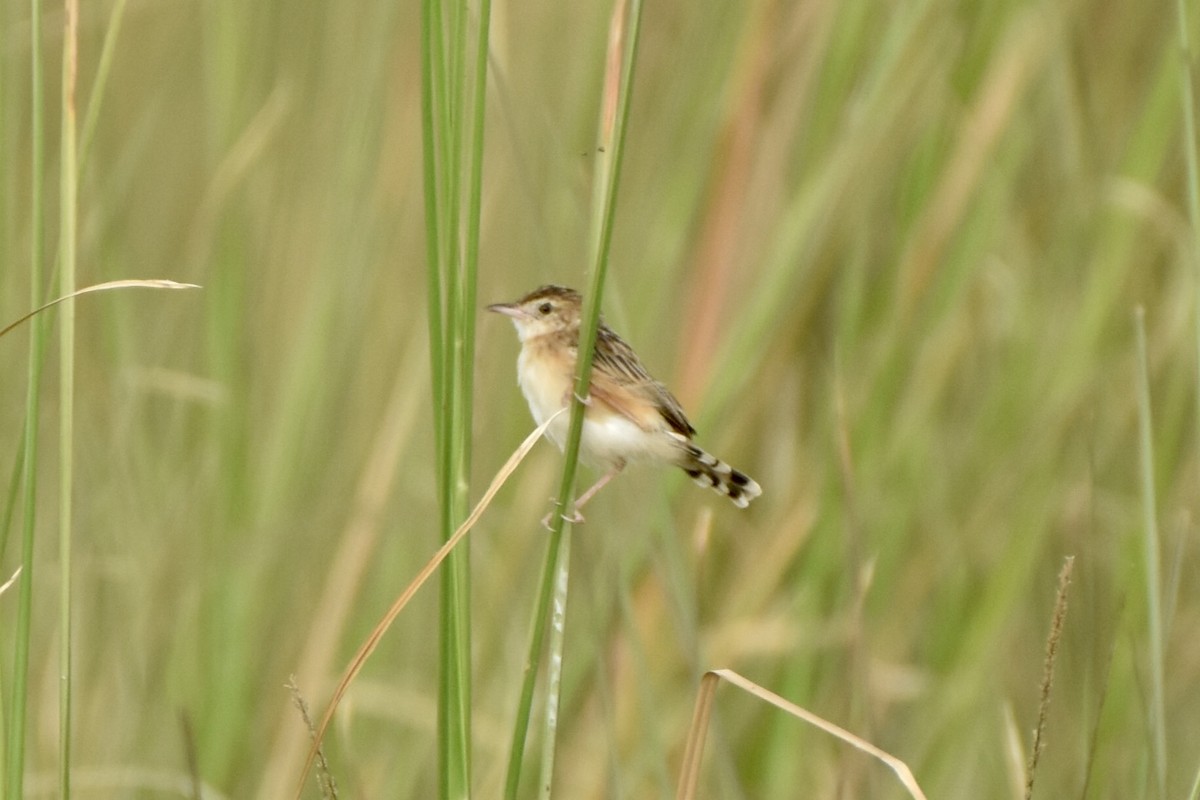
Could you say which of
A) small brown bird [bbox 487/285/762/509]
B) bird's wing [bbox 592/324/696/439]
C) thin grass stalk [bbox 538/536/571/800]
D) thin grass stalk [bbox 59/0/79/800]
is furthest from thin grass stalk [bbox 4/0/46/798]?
bird's wing [bbox 592/324/696/439]

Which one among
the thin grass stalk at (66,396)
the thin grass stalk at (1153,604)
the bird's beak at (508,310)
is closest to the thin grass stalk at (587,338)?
the thin grass stalk at (66,396)

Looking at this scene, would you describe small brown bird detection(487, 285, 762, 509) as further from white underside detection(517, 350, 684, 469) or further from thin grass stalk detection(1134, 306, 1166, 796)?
thin grass stalk detection(1134, 306, 1166, 796)

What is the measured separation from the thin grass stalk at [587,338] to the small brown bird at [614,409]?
0.75 m

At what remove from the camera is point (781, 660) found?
3.09m

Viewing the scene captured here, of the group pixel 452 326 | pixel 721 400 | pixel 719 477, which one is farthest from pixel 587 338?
pixel 721 400

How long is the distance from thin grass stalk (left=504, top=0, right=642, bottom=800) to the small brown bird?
75 cm

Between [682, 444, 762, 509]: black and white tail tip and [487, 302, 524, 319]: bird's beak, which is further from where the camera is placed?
[487, 302, 524, 319]: bird's beak

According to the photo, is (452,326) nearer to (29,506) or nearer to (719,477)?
(29,506)

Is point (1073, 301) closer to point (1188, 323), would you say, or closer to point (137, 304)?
point (1188, 323)

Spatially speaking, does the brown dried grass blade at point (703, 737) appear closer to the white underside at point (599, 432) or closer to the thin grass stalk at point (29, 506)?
the thin grass stalk at point (29, 506)

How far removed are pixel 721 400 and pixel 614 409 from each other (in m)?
0.20

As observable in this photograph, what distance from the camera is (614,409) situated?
2555 millimetres

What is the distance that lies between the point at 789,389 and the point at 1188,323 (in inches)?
30.4

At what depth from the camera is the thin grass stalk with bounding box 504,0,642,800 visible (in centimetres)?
144
